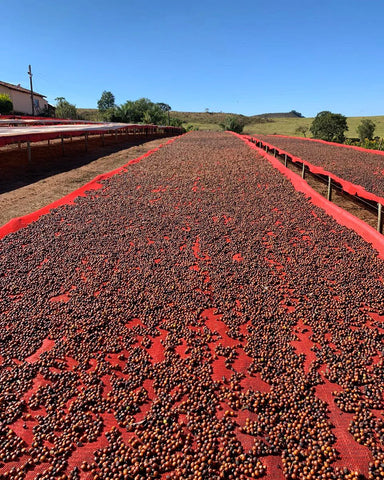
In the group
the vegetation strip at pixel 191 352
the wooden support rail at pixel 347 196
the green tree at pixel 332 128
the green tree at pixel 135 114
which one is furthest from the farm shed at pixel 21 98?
the green tree at pixel 332 128

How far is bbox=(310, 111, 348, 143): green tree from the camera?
4497 cm

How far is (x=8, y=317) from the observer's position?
4605 millimetres

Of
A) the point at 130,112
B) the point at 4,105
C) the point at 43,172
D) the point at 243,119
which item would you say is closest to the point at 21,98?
the point at 4,105

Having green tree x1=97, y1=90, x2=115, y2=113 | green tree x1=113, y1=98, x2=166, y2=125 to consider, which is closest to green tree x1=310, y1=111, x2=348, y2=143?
green tree x1=113, y1=98, x2=166, y2=125

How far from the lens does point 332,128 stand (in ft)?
149

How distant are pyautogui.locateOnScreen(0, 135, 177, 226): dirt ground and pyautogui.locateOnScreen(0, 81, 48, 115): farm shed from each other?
25683 millimetres

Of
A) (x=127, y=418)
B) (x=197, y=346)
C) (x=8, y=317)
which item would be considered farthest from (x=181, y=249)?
(x=127, y=418)

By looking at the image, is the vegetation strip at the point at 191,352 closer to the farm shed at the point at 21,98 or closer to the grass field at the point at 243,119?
the farm shed at the point at 21,98

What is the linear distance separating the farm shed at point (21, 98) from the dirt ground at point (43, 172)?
84.3ft

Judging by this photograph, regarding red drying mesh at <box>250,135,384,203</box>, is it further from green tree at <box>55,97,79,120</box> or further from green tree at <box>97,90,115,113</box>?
green tree at <box>97,90,115,113</box>

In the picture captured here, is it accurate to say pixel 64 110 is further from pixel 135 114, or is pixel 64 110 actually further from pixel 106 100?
pixel 106 100

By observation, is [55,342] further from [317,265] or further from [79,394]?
[317,265]

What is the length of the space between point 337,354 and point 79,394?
10.8 feet

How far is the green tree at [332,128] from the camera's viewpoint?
148 ft
